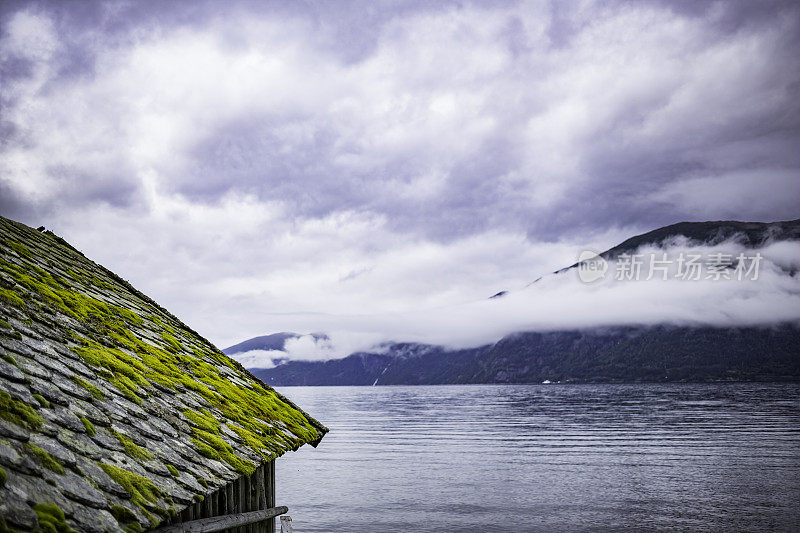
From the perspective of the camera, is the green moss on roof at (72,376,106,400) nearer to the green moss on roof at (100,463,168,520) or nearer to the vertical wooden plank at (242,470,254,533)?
the green moss on roof at (100,463,168,520)

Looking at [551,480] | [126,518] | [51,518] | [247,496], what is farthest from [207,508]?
[551,480]

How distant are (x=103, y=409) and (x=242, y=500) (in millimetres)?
2904

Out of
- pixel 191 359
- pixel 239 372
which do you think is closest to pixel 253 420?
pixel 191 359

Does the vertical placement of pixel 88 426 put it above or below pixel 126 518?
above

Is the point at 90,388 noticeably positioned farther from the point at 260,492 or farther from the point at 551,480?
the point at 551,480

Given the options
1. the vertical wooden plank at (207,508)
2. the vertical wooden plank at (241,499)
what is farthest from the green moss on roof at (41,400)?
the vertical wooden plank at (241,499)

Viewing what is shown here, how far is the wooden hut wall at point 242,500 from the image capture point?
5.92 m

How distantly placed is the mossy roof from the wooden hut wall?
1.76 ft

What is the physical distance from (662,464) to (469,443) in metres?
Result: 22.7

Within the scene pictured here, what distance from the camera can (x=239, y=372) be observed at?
10219 mm

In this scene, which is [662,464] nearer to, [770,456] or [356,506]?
[770,456]

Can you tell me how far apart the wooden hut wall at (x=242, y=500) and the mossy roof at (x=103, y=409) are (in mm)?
537

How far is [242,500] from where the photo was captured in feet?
24.2

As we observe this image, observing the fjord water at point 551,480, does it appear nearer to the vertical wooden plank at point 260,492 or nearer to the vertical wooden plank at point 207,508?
the vertical wooden plank at point 260,492
